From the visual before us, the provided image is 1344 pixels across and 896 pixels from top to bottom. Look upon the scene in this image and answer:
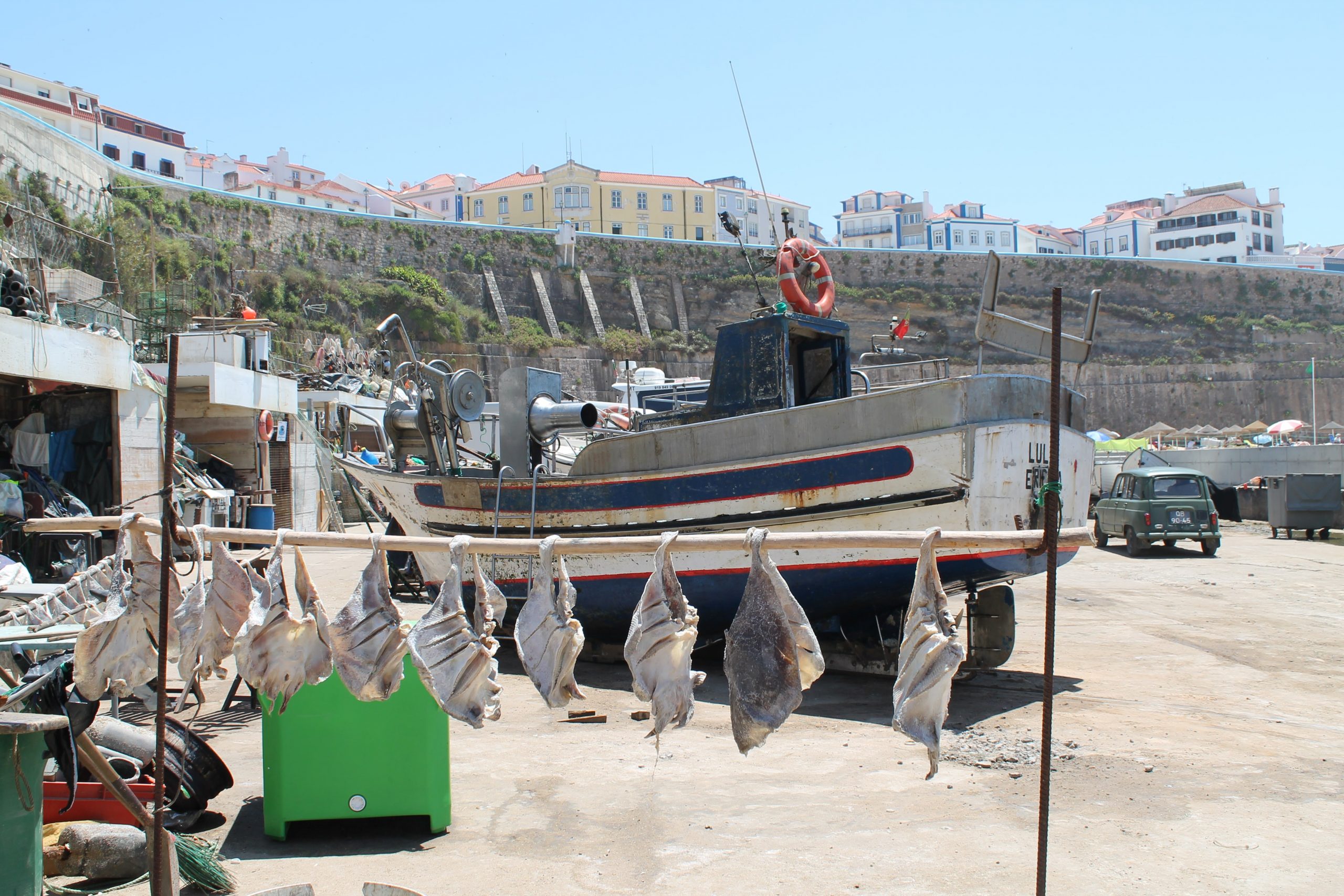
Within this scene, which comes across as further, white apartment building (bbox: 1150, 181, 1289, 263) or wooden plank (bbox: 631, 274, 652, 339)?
white apartment building (bbox: 1150, 181, 1289, 263)

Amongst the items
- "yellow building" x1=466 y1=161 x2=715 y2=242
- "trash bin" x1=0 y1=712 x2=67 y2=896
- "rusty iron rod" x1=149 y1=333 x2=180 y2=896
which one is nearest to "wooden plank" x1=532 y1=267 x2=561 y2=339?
"yellow building" x1=466 y1=161 x2=715 y2=242

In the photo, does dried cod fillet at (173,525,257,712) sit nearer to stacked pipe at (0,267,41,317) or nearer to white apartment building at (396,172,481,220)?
stacked pipe at (0,267,41,317)

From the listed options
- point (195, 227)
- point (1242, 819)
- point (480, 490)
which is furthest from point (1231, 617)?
point (195, 227)

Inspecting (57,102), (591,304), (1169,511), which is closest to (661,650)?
(1169,511)

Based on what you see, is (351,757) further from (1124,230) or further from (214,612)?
(1124,230)

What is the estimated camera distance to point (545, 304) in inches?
2028

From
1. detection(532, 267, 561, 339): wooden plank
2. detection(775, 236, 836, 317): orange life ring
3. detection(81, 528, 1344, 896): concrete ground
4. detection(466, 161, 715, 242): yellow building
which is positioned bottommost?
detection(81, 528, 1344, 896): concrete ground

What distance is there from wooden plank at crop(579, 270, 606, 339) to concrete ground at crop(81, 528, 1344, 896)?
44157 mm

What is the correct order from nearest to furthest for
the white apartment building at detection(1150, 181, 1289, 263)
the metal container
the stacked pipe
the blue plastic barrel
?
1. the stacked pipe
2. the blue plastic barrel
3. the metal container
4. the white apartment building at detection(1150, 181, 1289, 263)

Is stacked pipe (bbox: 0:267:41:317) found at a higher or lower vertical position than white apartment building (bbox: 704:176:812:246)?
lower

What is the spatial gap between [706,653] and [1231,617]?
632 cm

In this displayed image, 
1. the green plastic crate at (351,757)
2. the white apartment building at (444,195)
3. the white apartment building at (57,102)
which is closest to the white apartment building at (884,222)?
the white apartment building at (444,195)

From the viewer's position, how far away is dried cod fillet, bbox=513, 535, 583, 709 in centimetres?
302

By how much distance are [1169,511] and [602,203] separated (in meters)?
58.2
